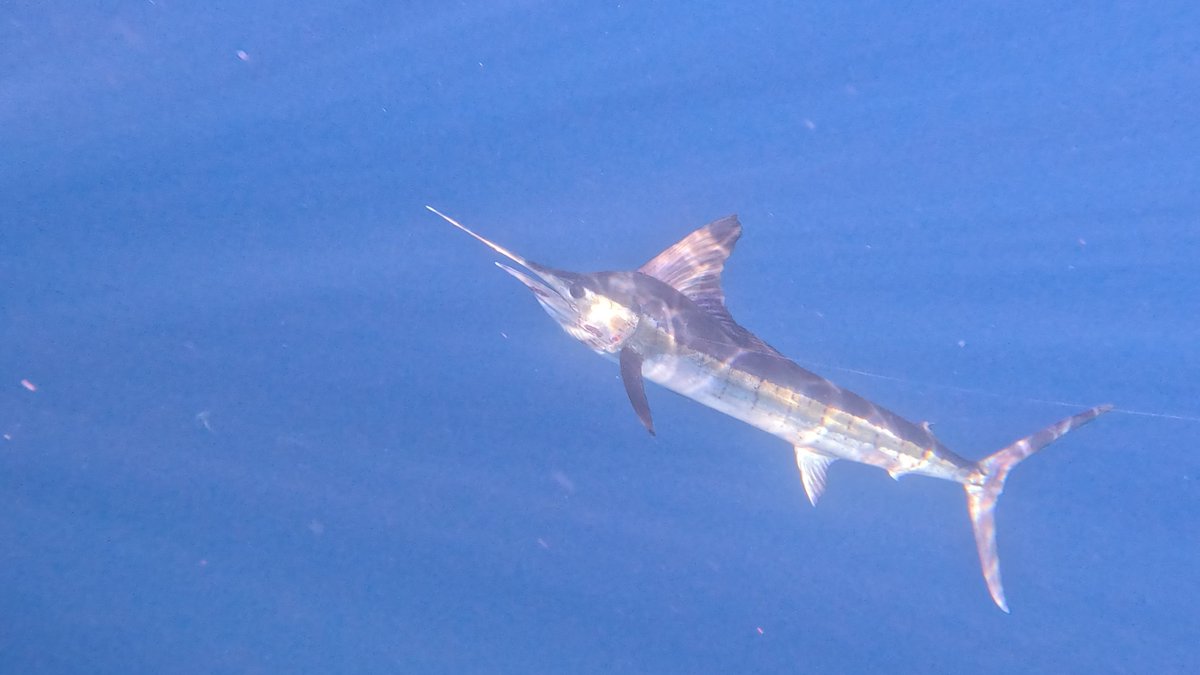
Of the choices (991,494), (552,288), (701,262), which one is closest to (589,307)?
(552,288)

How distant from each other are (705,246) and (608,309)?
722 mm

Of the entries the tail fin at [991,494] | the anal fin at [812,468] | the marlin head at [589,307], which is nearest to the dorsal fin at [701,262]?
the marlin head at [589,307]

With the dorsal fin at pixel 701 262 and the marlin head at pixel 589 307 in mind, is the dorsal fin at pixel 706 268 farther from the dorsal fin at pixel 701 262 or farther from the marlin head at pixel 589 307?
the marlin head at pixel 589 307

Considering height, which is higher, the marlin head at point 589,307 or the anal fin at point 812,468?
the marlin head at point 589,307

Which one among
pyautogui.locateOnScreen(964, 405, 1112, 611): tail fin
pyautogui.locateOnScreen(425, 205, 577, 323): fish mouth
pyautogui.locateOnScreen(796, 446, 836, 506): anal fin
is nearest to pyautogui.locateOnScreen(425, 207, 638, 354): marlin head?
pyautogui.locateOnScreen(425, 205, 577, 323): fish mouth

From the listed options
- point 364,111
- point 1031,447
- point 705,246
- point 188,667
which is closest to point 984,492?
point 1031,447

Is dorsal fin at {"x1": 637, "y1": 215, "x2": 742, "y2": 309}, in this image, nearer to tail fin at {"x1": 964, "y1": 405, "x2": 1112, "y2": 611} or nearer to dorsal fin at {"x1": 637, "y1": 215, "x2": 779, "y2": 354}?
dorsal fin at {"x1": 637, "y1": 215, "x2": 779, "y2": 354}

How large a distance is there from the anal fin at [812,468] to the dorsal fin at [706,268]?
2.47ft

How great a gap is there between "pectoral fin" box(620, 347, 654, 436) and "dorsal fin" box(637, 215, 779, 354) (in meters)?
0.55

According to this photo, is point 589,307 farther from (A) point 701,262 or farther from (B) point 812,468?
(B) point 812,468

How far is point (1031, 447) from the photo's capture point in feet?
12.9

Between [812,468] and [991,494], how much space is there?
1333mm

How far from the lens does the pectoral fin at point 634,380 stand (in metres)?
3.14

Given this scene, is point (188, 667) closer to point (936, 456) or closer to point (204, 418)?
point (204, 418)
